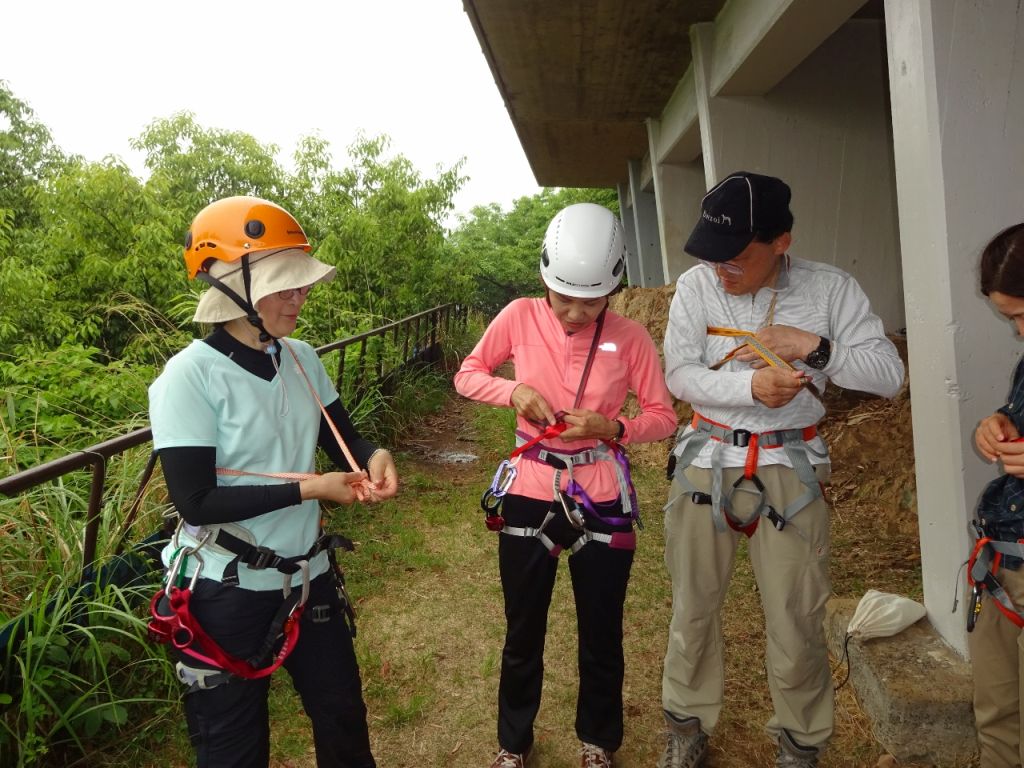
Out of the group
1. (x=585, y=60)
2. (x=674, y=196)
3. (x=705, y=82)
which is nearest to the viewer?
(x=705, y=82)

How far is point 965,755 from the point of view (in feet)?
8.62

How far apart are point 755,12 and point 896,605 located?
16.0 ft

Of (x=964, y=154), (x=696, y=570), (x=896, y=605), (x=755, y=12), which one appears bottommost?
(x=896, y=605)

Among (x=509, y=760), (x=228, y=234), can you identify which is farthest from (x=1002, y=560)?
(x=228, y=234)

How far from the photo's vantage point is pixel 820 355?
7.29ft

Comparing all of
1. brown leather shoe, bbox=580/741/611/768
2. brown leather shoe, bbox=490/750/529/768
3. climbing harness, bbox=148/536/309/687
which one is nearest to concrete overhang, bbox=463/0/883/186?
brown leather shoe, bbox=580/741/611/768

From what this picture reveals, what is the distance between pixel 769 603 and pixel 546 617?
75cm

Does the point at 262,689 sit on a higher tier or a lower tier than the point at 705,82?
lower

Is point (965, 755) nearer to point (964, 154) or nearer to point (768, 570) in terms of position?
point (768, 570)

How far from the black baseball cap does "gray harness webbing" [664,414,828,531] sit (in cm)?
61

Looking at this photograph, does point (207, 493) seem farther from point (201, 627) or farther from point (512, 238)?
point (512, 238)

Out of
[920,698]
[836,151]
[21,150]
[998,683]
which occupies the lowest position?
[920,698]

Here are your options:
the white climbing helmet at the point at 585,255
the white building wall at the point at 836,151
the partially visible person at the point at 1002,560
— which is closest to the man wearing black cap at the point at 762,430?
the white climbing helmet at the point at 585,255

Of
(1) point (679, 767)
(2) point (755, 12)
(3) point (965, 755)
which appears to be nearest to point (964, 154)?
(3) point (965, 755)
